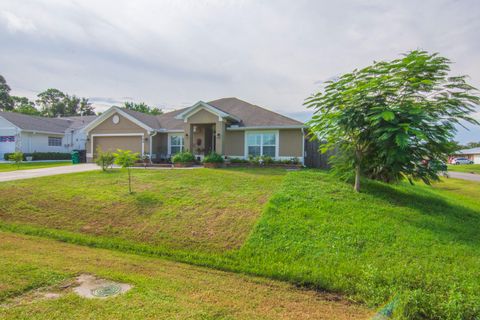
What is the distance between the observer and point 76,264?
4.89m

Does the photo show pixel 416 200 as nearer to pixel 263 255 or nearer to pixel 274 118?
pixel 263 255

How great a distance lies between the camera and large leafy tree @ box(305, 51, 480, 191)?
7530mm

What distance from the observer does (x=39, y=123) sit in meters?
29.0

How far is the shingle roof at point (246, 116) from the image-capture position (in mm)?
17625

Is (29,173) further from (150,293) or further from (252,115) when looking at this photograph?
(150,293)

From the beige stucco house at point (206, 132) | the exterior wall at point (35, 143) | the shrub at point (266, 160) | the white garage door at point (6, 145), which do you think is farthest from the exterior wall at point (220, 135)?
the white garage door at point (6, 145)

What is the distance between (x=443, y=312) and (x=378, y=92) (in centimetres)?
619

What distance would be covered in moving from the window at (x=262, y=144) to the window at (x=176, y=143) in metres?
5.60

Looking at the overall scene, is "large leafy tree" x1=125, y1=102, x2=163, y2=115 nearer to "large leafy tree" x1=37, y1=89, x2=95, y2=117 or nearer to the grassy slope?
"large leafy tree" x1=37, y1=89, x2=95, y2=117

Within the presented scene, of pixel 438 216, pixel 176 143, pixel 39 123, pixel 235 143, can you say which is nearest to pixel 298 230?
pixel 438 216

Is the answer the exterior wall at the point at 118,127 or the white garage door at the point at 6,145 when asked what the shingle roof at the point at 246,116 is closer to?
the exterior wall at the point at 118,127

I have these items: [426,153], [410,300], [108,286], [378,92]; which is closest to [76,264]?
[108,286]

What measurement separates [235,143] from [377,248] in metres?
13.5

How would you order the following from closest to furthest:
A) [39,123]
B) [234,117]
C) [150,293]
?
[150,293], [234,117], [39,123]
